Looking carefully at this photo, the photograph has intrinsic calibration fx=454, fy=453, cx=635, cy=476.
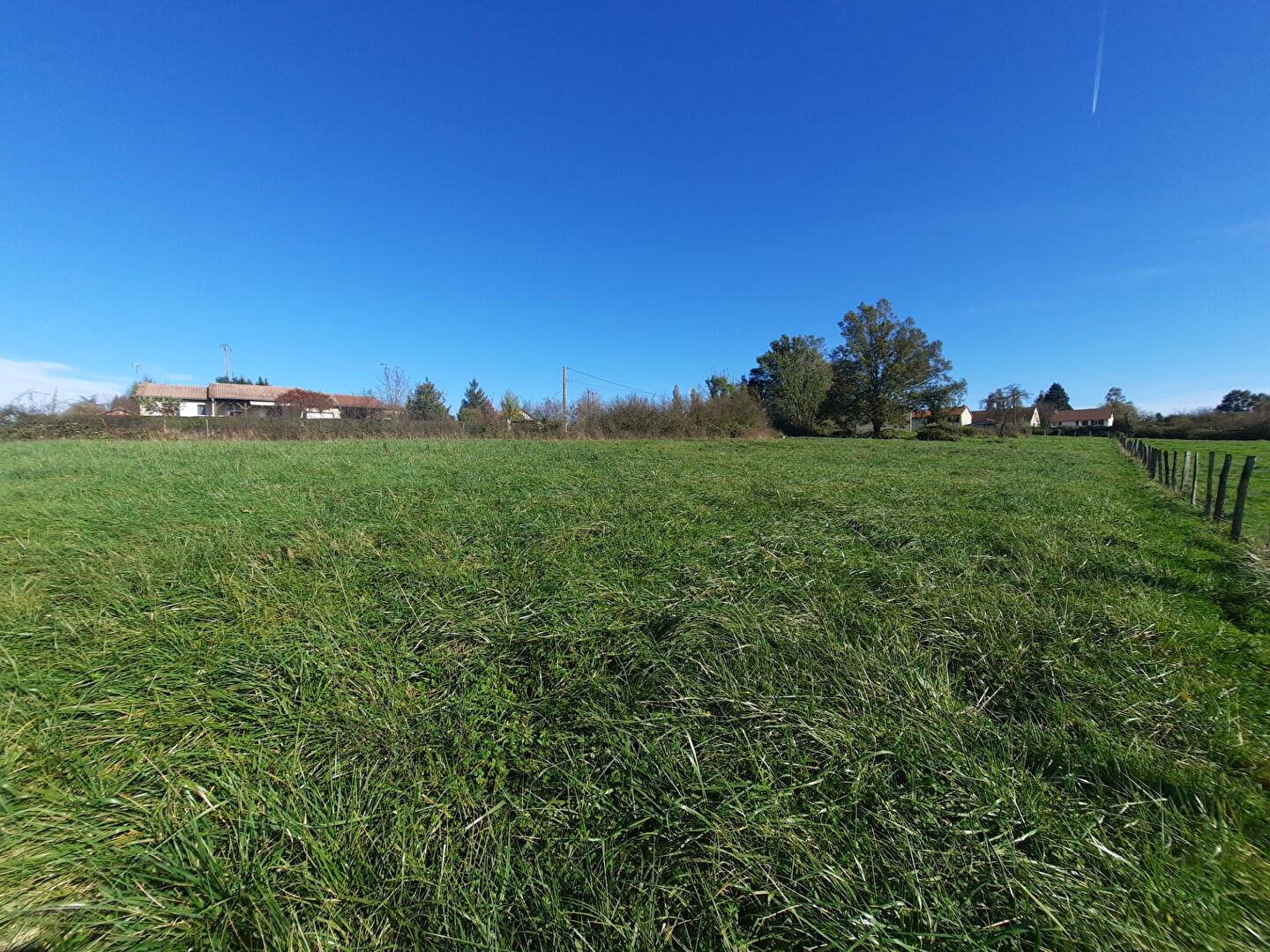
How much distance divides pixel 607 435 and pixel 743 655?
2720 cm

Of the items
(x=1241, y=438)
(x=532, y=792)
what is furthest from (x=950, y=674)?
(x=1241, y=438)

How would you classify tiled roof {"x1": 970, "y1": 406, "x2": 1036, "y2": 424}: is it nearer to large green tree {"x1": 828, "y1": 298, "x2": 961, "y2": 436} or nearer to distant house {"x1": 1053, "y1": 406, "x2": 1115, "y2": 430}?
distant house {"x1": 1053, "y1": 406, "x2": 1115, "y2": 430}

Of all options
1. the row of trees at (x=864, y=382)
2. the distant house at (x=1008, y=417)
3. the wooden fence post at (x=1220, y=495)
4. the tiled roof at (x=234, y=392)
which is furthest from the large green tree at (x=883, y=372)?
the tiled roof at (x=234, y=392)

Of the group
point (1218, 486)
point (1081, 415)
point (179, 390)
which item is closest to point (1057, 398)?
point (1081, 415)

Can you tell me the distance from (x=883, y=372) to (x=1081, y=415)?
60.8 m

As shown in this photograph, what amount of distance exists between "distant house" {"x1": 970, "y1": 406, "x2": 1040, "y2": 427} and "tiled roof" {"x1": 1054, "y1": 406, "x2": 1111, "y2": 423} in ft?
40.1

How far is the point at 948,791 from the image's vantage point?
62.1 inches

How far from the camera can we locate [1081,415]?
75.1 meters

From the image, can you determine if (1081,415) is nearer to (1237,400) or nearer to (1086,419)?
(1086,419)

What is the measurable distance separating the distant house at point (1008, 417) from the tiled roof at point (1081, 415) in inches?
481

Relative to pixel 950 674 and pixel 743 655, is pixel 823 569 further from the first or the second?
pixel 743 655

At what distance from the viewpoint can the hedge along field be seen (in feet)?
4.12

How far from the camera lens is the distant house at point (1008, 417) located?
59.0 meters

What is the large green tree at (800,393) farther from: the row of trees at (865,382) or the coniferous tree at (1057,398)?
the coniferous tree at (1057,398)
